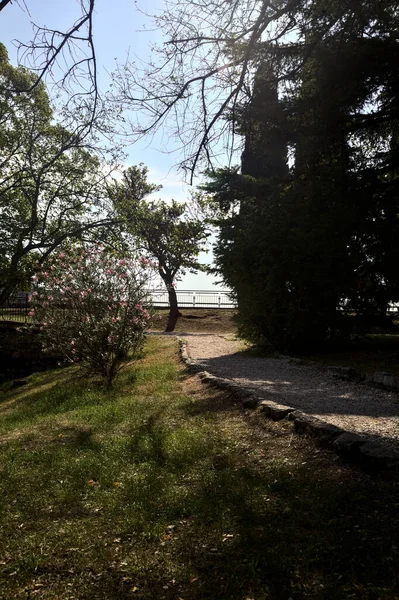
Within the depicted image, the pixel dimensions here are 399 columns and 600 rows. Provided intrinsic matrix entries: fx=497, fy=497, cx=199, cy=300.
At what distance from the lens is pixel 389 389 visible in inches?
303

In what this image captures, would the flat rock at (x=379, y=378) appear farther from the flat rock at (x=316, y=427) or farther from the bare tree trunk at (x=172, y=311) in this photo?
the bare tree trunk at (x=172, y=311)

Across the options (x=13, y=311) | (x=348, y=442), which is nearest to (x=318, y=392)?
(x=348, y=442)

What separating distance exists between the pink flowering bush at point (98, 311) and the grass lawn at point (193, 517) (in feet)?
12.1

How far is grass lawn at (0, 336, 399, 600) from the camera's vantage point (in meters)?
2.76

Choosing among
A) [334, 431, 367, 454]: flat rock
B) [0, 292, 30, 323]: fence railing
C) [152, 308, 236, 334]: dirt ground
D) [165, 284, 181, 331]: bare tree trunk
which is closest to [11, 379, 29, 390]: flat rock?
[0, 292, 30, 323]: fence railing

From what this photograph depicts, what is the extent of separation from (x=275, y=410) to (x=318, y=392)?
2.17 metres

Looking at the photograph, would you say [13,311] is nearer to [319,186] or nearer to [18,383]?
[18,383]

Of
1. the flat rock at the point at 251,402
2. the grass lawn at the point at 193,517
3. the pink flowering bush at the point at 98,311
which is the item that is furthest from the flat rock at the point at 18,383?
the flat rock at the point at 251,402

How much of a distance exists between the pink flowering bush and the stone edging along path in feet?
11.3

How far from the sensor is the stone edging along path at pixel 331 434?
3945 mm

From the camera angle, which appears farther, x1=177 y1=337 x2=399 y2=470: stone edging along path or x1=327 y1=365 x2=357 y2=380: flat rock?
x1=327 y1=365 x2=357 y2=380: flat rock

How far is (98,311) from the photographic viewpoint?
10195 millimetres

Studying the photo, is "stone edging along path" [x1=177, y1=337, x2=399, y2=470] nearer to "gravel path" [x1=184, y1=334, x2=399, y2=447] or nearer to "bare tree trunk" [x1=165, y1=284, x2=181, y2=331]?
"gravel path" [x1=184, y1=334, x2=399, y2=447]

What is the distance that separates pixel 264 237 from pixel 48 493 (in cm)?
595
